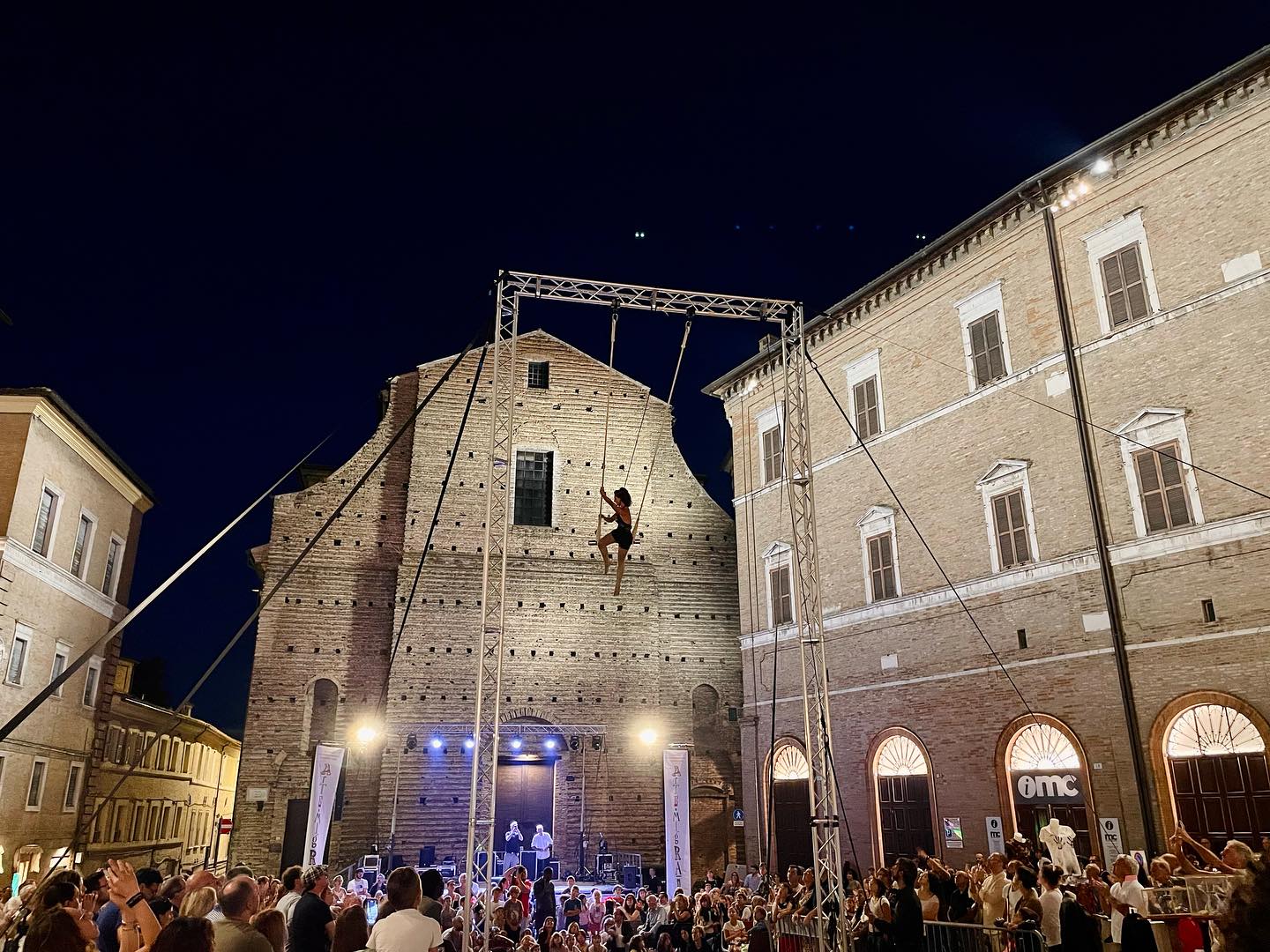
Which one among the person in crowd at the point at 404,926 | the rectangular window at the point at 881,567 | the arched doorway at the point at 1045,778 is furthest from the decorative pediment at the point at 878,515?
the person in crowd at the point at 404,926

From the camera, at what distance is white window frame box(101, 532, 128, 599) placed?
22578 millimetres

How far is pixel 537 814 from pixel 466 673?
3.94m

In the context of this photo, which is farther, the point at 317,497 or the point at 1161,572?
the point at 317,497

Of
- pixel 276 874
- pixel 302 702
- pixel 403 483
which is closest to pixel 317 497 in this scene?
pixel 403 483

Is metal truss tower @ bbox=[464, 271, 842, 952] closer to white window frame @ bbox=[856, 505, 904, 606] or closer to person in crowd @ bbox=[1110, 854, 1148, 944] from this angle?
person in crowd @ bbox=[1110, 854, 1148, 944]

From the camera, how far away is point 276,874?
21.4 meters

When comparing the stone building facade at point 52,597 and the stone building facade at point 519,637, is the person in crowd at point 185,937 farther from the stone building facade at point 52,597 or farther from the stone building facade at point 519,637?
the stone building facade at point 519,637

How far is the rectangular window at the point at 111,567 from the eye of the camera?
22719 mm

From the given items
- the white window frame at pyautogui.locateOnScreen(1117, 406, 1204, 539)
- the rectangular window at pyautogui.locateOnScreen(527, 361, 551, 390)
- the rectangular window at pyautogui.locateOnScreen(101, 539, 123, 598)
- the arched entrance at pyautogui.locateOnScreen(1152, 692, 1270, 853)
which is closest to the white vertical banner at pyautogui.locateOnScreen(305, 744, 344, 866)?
the rectangular window at pyautogui.locateOnScreen(101, 539, 123, 598)

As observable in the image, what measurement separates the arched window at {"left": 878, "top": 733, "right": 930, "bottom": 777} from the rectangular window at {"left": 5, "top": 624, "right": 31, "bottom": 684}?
1732cm

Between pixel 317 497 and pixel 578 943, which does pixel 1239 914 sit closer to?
pixel 578 943

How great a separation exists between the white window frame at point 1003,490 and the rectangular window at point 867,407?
133 inches

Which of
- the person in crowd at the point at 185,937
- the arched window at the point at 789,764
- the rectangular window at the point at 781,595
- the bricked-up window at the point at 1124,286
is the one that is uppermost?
the bricked-up window at the point at 1124,286

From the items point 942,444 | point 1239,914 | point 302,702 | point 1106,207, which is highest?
point 1106,207
